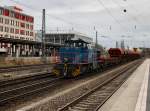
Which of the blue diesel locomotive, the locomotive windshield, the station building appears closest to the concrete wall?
the locomotive windshield

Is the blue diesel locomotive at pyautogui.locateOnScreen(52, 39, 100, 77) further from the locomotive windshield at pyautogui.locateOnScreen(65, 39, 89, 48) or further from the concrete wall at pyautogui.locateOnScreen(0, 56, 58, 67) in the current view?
the concrete wall at pyautogui.locateOnScreen(0, 56, 58, 67)

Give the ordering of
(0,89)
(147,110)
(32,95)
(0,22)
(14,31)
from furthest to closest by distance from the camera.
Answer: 1. (14,31)
2. (0,22)
3. (0,89)
4. (32,95)
5. (147,110)

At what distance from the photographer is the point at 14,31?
13375cm

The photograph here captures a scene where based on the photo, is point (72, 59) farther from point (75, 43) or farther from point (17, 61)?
point (17, 61)

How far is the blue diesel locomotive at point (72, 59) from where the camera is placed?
26172 millimetres

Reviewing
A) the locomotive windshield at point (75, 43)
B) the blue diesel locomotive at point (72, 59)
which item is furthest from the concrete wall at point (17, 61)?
the blue diesel locomotive at point (72, 59)

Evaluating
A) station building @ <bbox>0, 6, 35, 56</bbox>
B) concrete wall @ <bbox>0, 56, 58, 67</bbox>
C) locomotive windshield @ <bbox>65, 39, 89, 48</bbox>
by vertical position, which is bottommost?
concrete wall @ <bbox>0, 56, 58, 67</bbox>

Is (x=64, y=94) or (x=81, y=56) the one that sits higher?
(x=81, y=56)

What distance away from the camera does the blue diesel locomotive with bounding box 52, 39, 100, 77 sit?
2617 cm

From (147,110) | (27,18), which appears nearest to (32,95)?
(147,110)

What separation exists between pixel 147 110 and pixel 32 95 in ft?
21.1

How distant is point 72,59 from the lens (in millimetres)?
26516

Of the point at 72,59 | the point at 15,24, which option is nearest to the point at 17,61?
the point at 72,59

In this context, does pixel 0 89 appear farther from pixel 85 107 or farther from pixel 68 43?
pixel 68 43
